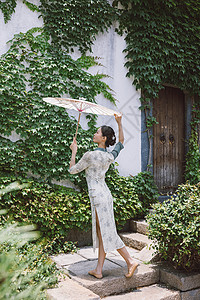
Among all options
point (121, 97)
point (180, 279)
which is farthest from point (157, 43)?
point (180, 279)

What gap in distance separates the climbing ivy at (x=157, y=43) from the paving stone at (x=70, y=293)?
3.46 metres

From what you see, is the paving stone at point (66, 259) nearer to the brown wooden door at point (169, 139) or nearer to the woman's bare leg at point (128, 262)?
the woman's bare leg at point (128, 262)

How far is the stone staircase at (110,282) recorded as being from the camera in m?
2.72

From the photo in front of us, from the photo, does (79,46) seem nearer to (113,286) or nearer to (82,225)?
(82,225)

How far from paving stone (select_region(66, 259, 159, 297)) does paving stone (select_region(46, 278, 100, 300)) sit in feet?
0.49

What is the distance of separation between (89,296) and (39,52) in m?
3.58

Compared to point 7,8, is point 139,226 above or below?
below

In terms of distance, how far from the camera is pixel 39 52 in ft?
14.9

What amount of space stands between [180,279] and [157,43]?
13.5 ft

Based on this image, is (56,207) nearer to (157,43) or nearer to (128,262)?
(128,262)

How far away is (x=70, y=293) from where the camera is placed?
2646 mm

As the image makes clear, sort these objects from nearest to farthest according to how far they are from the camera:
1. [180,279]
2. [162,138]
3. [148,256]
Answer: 1. [180,279]
2. [148,256]
3. [162,138]

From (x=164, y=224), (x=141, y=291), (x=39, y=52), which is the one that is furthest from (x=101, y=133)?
(x=39, y=52)

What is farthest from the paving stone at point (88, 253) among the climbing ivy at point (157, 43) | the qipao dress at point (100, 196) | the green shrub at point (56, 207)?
the climbing ivy at point (157, 43)
